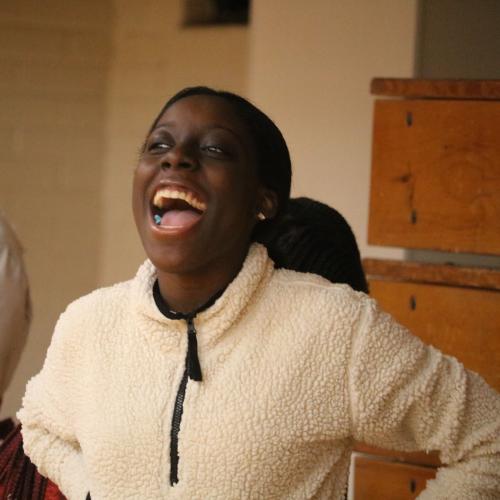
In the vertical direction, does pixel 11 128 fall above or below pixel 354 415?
above

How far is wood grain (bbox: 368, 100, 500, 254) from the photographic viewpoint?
186cm

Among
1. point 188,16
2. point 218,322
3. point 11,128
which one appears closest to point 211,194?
point 218,322

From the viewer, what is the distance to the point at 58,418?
4.79 feet

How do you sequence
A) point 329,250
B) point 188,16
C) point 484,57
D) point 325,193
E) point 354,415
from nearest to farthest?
point 354,415 < point 329,250 < point 484,57 < point 325,193 < point 188,16

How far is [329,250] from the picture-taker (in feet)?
5.86

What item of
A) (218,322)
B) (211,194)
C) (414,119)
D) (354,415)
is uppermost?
(414,119)

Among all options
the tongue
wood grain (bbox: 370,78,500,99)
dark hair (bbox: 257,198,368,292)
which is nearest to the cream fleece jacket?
the tongue

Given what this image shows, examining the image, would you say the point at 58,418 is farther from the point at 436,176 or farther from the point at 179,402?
the point at 436,176

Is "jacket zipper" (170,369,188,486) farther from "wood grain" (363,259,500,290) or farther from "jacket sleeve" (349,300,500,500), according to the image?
"wood grain" (363,259,500,290)

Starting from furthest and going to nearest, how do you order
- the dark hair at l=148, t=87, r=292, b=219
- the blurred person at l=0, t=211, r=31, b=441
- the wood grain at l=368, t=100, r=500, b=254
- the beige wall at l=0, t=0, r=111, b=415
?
the beige wall at l=0, t=0, r=111, b=415 < the blurred person at l=0, t=211, r=31, b=441 < the wood grain at l=368, t=100, r=500, b=254 < the dark hair at l=148, t=87, r=292, b=219

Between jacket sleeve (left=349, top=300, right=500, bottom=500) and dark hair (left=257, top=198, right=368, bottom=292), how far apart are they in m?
0.47

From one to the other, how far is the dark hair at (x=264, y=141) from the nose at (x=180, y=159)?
0.11m

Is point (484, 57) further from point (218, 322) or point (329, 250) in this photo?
point (218, 322)

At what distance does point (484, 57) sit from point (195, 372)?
2.03m
